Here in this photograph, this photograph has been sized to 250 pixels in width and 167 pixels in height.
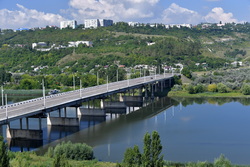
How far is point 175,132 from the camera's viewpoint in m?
34.0

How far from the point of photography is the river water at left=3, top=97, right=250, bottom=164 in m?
27.7

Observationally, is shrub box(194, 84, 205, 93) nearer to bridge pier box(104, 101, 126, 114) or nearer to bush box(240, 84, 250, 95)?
bush box(240, 84, 250, 95)

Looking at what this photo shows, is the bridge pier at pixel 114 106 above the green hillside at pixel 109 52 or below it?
below

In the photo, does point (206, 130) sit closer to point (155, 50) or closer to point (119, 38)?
point (155, 50)

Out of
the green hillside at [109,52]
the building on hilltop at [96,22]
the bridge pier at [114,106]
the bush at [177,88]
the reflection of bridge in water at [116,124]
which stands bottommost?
the reflection of bridge in water at [116,124]

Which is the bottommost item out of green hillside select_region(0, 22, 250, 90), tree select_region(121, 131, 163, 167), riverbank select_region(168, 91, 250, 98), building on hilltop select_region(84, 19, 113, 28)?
riverbank select_region(168, 91, 250, 98)

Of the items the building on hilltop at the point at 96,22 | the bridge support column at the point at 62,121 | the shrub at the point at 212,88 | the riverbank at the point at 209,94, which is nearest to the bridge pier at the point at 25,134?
the bridge support column at the point at 62,121

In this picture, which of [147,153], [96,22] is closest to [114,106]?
[147,153]

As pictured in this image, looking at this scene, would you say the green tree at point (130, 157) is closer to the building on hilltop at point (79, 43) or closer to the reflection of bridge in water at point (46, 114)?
the reflection of bridge in water at point (46, 114)

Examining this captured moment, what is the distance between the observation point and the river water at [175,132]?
90.8 ft

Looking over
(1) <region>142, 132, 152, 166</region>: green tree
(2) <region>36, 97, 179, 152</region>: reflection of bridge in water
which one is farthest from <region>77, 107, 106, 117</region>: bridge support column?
(1) <region>142, 132, 152, 166</region>: green tree

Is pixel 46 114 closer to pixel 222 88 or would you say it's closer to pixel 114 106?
pixel 114 106

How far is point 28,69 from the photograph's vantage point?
296 ft

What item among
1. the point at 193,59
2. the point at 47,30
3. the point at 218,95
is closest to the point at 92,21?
the point at 47,30
